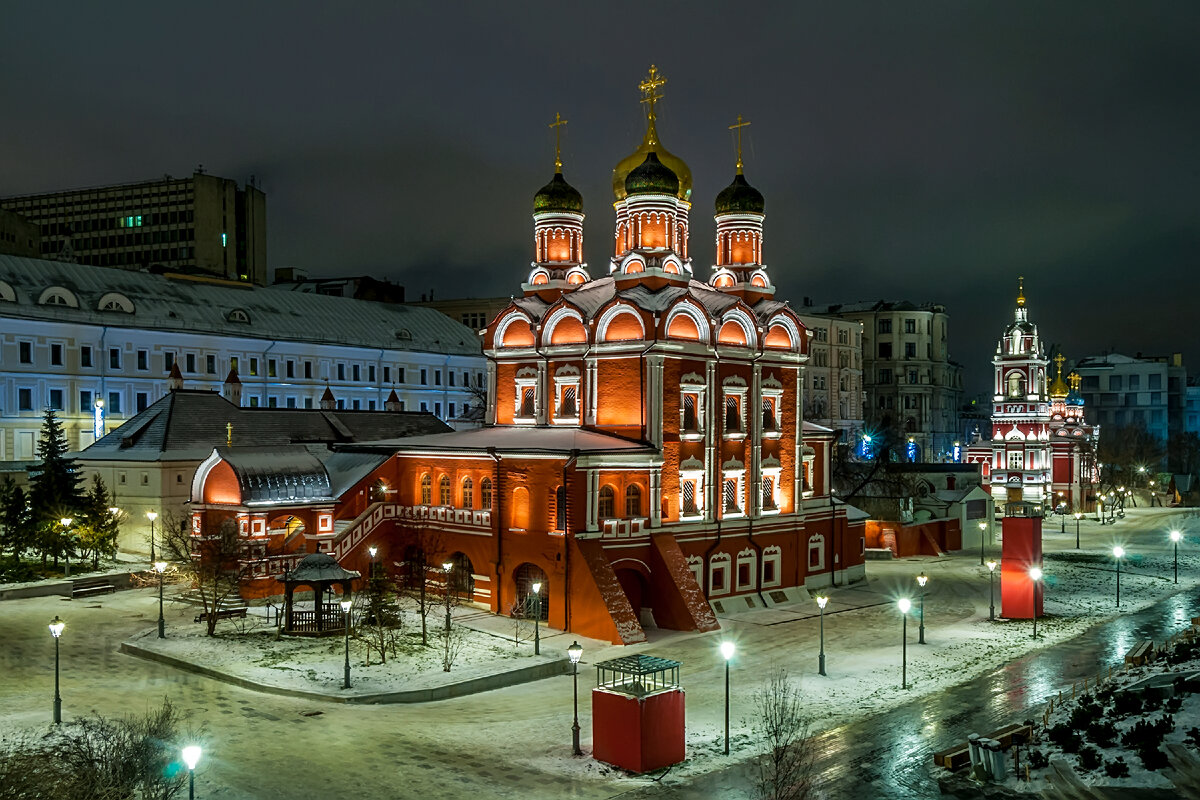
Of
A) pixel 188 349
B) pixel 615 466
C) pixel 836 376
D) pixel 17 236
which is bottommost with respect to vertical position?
pixel 615 466

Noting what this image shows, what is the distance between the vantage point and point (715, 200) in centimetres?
4625

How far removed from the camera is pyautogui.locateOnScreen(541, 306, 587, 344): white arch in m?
40.5

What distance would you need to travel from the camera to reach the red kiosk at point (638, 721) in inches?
818

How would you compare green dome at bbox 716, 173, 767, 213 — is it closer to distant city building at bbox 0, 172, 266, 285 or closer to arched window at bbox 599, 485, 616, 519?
arched window at bbox 599, 485, 616, 519

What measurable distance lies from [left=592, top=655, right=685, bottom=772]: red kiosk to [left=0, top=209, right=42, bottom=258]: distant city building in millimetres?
78639

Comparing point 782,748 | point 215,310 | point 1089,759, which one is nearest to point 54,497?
point 215,310

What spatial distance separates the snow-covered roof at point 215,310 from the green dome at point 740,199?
32693 mm

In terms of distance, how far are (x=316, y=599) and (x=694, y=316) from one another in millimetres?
16044

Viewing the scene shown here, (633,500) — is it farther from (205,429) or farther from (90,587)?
(205,429)

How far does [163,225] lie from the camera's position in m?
103

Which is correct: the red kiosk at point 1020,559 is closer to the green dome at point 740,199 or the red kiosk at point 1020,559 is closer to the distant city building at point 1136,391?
the green dome at point 740,199

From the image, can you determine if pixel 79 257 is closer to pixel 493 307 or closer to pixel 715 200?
pixel 493 307

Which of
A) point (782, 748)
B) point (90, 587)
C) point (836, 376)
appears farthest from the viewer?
point (836, 376)

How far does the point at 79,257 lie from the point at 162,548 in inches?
3061
